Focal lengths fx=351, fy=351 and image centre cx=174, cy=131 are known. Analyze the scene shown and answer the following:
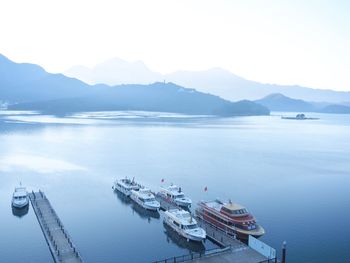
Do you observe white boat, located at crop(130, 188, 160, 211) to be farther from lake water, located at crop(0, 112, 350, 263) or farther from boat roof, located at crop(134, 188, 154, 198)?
lake water, located at crop(0, 112, 350, 263)

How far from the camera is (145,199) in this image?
174 ft

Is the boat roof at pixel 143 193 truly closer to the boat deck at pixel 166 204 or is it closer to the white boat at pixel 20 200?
the boat deck at pixel 166 204

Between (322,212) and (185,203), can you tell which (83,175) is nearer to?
(185,203)

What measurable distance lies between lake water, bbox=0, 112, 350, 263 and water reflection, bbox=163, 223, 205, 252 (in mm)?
208

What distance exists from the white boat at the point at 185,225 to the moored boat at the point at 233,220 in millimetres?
3603

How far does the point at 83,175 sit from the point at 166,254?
132ft

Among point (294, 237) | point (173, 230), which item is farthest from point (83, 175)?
point (294, 237)

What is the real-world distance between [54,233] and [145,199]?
15738 mm

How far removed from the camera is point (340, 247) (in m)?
40.9

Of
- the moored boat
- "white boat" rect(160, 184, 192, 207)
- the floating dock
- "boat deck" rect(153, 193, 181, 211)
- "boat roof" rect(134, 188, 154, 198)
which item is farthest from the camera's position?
"boat roof" rect(134, 188, 154, 198)

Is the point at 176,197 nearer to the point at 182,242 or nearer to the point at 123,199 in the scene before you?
the point at 123,199

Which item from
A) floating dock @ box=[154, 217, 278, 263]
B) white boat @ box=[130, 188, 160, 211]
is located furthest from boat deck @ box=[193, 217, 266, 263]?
white boat @ box=[130, 188, 160, 211]

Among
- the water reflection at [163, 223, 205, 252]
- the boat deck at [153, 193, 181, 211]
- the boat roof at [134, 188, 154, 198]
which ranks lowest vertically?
the water reflection at [163, 223, 205, 252]

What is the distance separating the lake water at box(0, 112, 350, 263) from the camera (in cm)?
4053
